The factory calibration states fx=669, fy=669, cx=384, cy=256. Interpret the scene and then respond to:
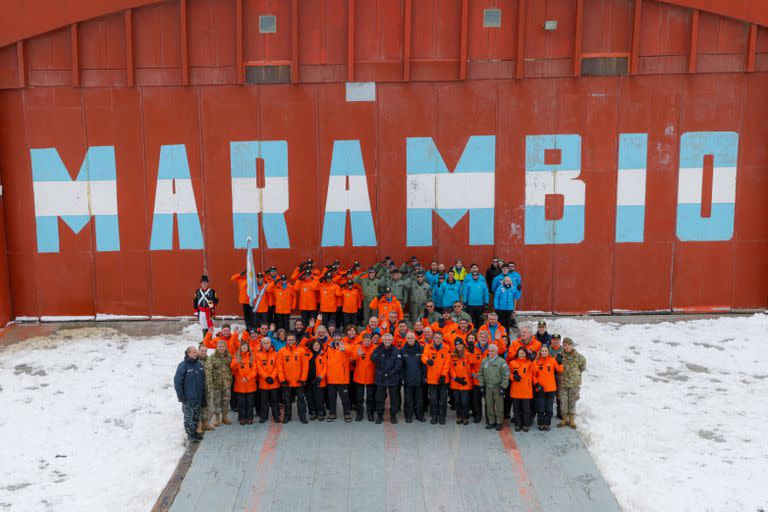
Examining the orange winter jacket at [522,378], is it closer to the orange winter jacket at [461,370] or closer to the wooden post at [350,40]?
the orange winter jacket at [461,370]

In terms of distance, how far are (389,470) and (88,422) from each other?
15.6 feet

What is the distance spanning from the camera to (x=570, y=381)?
9.57 metres

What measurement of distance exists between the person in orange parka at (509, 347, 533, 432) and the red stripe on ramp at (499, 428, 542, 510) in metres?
0.34

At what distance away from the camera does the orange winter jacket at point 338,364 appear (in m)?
9.81

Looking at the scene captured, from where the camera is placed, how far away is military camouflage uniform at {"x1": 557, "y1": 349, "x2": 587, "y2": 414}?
9.54 m

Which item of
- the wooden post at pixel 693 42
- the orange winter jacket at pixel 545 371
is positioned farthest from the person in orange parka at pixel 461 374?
the wooden post at pixel 693 42

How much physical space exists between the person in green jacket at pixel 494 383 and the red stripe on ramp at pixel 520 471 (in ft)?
0.78

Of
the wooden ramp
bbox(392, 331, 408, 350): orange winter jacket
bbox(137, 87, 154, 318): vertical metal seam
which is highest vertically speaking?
bbox(137, 87, 154, 318): vertical metal seam

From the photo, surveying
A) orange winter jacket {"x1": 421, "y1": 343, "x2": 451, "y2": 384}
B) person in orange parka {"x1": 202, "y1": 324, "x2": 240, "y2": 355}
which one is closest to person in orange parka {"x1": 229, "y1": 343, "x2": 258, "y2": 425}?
person in orange parka {"x1": 202, "y1": 324, "x2": 240, "y2": 355}

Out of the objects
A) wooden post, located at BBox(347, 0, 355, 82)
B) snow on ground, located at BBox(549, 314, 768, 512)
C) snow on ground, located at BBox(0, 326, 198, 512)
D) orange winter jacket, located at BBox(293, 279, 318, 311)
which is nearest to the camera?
snow on ground, located at BBox(549, 314, 768, 512)

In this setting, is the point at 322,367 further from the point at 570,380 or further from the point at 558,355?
the point at 570,380

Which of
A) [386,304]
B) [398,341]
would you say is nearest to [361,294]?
[386,304]

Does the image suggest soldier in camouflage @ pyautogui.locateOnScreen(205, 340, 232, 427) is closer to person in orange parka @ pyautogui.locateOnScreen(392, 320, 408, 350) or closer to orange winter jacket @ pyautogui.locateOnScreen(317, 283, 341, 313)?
person in orange parka @ pyautogui.locateOnScreen(392, 320, 408, 350)

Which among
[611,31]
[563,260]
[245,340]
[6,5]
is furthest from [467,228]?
[6,5]
